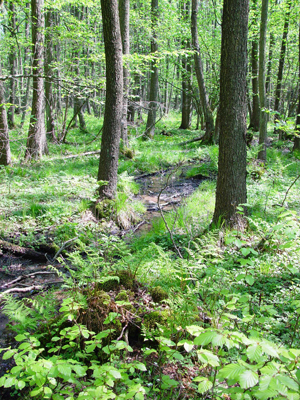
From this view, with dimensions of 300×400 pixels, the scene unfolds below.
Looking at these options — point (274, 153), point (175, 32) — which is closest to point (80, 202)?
point (274, 153)

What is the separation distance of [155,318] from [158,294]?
41 cm

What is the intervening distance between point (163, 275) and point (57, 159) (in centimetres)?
872

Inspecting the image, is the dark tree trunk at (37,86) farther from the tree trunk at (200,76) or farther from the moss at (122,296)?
the moss at (122,296)

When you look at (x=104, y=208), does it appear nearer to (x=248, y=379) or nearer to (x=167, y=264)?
(x=167, y=264)

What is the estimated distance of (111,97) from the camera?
653cm

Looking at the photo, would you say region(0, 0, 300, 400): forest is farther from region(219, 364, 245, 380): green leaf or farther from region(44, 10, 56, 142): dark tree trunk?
region(44, 10, 56, 142): dark tree trunk

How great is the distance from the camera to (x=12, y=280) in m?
4.64

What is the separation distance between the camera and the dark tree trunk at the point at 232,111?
15.1 ft

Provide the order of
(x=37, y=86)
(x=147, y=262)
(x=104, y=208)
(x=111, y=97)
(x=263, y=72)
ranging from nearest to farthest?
1. (x=147, y=262)
2. (x=111, y=97)
3. (x=104, y=208)
4. (x=263, y=72)
5. (x=37, y=86)

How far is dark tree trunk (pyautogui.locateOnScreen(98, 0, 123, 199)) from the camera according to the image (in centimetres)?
605

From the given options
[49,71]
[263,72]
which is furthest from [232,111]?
[49,71]

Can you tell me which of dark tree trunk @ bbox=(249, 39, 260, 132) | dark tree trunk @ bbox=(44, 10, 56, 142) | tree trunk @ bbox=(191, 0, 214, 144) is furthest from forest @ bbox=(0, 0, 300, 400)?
dark tree trunk @ bbox=(249, 39, 260, 132)

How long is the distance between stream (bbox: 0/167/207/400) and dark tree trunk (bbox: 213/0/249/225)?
3.62 feet

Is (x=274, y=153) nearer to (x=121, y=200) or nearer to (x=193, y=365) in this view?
(x=121, y=200)
